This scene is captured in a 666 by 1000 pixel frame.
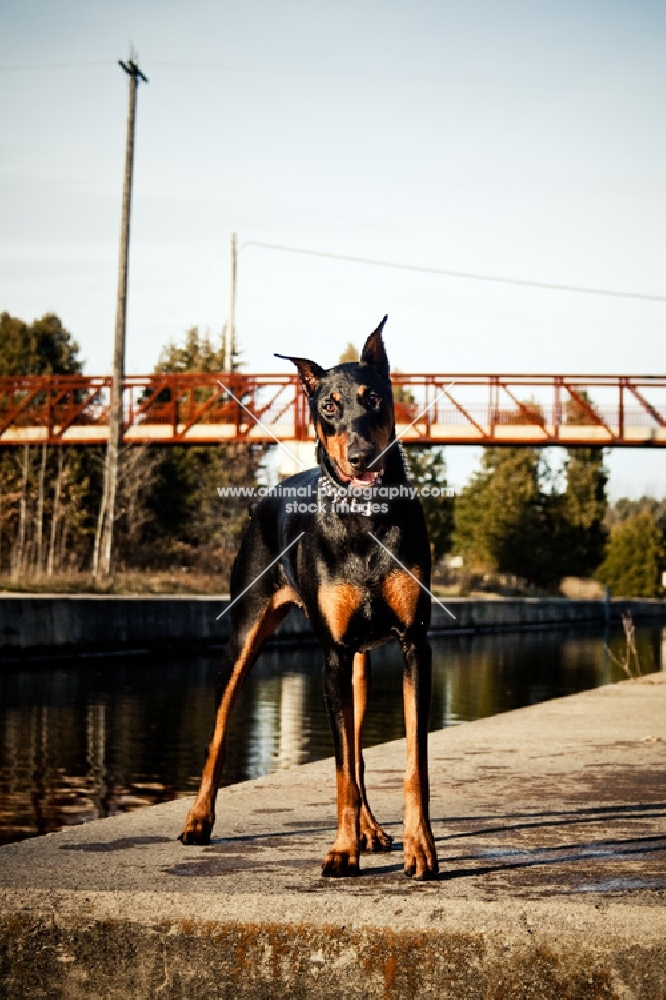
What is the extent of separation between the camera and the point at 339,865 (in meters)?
5.59

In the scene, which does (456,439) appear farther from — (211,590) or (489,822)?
(489,822)

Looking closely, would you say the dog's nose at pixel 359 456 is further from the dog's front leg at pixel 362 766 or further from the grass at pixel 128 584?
the grass at pixel 128 584

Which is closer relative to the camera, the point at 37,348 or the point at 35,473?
the point at 35,473

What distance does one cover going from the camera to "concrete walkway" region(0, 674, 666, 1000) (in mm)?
4715

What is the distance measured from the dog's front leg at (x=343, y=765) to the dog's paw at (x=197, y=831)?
0.95 metres

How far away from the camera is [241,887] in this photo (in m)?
5.30

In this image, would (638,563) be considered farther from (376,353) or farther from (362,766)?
(376,353)

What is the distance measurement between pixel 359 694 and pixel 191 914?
6.09 feet

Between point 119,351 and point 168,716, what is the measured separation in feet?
89.3

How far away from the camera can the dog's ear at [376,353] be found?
594cm

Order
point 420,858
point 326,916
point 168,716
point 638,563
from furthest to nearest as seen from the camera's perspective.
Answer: point 638,563 < point 168,716 < point 420,858 < point 326,916

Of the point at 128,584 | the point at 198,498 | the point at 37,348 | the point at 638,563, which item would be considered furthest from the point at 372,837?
the point at 638,563

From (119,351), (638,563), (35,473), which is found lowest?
(638,563)

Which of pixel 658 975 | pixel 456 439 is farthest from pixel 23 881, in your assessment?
pixel 456 439
